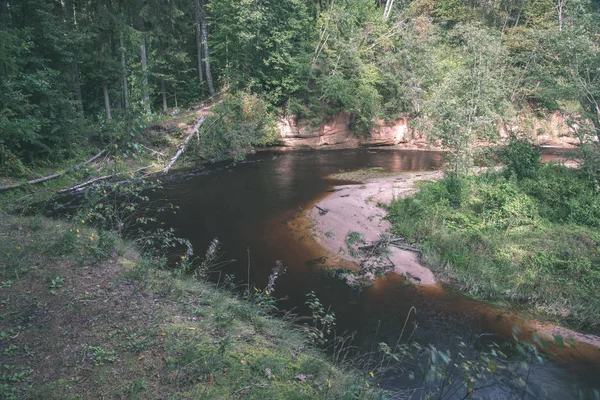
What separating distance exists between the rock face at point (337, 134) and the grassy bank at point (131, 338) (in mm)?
20597

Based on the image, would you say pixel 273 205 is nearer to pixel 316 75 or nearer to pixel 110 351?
pixel 110 351

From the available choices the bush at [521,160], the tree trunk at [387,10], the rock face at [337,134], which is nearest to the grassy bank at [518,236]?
the bush at [521,160]

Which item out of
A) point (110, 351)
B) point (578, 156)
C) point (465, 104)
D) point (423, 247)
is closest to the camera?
point (110, 351)

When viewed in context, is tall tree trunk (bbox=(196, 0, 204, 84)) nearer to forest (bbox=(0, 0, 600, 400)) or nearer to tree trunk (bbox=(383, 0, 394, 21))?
forest (bbox=(0, 0, 600, 400))

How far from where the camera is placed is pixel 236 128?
21.5 meters

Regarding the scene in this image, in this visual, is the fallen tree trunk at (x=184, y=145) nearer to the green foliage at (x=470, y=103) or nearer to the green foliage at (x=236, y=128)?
the green foliage at (x=236, y=128)

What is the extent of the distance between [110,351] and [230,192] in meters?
11.7

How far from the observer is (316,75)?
26562mm

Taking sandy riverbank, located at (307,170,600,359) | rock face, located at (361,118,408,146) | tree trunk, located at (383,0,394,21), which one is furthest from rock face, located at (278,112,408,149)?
sandy riverbank, located at (307,170,600,359)

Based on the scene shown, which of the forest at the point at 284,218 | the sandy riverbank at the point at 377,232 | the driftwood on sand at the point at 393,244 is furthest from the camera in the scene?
the driftwood on sand at the point at 393,244

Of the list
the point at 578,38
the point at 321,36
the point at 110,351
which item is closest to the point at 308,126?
the point at 321,36

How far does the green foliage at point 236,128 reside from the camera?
21031 millimetres

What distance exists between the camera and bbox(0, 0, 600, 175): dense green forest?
Result: 13.1 m

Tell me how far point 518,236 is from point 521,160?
4.21 meters
